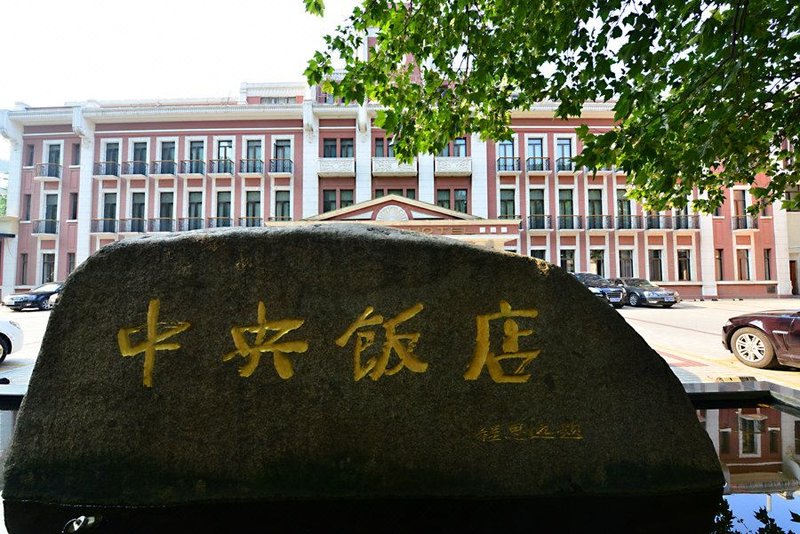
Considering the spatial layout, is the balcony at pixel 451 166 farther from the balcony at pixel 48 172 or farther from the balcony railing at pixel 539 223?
the balcony at pixel 48 172

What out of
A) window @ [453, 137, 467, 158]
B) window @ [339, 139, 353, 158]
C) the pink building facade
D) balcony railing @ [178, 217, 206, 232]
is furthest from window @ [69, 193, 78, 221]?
window @ [453, 137, 467, 158]

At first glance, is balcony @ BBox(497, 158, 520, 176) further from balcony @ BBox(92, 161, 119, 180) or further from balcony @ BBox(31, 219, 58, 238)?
balcony @ BBox(31, 219, 58, 238)

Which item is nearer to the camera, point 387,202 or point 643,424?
point 643,424

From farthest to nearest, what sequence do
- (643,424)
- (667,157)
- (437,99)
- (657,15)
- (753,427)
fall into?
1. (437,99)
2. (667,157)
3. (657,15)
4. (753,427)
5. (643,424)

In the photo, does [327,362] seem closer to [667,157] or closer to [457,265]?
[457,265]

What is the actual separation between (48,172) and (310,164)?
43.7 ft

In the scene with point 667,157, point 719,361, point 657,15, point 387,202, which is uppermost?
point 387,202

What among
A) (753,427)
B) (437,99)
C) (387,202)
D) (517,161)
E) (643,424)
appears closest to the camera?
(643,424)

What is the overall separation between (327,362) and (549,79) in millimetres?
3977

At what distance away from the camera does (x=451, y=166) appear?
22.0 m

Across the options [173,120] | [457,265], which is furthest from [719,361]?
[173,120]

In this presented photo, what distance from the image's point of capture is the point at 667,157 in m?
4.06

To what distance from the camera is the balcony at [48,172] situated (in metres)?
22.1

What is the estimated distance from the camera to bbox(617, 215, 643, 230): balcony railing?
2231cm
